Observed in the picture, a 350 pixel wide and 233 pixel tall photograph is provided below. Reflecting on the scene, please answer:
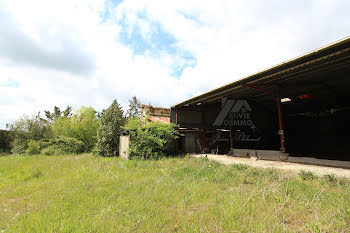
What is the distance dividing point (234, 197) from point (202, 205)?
2.65 ft

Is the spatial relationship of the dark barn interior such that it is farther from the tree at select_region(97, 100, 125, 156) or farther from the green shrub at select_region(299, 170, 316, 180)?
the tree at select_region(97, 100, 125, 156)

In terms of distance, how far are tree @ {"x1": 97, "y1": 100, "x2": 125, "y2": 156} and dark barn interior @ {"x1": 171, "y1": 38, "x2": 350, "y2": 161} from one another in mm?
6100

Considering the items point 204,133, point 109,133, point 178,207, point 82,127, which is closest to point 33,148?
point 82,127

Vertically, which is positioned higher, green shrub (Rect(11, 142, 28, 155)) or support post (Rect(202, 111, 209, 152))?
support post (Rect(202, 111, 209, 152))

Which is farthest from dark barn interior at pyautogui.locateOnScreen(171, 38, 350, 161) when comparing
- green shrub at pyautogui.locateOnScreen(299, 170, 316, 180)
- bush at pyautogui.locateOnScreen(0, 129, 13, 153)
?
bush at pyautogui.locateOnScreen(0, 129, 13, 153)

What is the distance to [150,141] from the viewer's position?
1123 centimetres

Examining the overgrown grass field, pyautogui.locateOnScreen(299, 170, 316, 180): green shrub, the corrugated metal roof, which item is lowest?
the overgrown grass field

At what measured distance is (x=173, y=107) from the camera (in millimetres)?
13188

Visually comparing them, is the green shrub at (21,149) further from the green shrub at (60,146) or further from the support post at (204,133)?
the support post at (204,133)

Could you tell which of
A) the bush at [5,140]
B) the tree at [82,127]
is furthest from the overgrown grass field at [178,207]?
the bush at [5,140]

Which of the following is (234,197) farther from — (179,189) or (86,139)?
Result: (86,139)

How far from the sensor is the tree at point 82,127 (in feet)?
76.4

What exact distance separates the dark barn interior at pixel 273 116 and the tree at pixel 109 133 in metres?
6.10

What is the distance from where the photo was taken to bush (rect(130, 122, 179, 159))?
1101 cm
